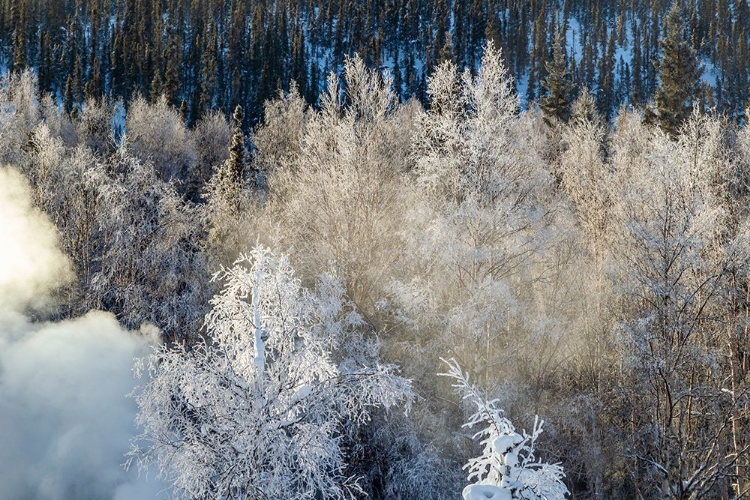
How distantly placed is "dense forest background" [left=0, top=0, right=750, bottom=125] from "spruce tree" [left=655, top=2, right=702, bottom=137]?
93.2 feet

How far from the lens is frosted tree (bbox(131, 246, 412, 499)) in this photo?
7.20 m

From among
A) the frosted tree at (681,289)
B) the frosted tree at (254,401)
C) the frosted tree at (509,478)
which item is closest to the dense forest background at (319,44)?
the frosted tree at (681,289)

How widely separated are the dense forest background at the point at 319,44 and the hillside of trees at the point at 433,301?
122 feet

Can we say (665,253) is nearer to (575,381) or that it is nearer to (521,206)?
(521,206)

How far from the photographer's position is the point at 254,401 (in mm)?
7508

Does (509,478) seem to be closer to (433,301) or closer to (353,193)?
(433,301)

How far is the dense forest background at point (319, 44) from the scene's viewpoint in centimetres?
6488

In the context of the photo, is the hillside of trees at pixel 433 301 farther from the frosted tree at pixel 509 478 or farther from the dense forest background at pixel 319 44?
the dense forest background at pixel 319 44

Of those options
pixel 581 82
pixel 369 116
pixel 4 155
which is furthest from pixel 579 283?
pixel 581 82

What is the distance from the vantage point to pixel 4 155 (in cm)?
2514

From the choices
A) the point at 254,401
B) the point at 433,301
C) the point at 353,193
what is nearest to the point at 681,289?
the point at 433,301

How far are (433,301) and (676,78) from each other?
2539cm

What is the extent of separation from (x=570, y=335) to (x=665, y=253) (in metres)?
4.95

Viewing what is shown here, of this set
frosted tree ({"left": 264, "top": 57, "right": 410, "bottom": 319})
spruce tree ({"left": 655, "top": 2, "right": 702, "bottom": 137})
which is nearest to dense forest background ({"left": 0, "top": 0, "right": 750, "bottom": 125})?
spruce tree ({"left": 655, "top": 2, "right": 702, "bottom": 137})
